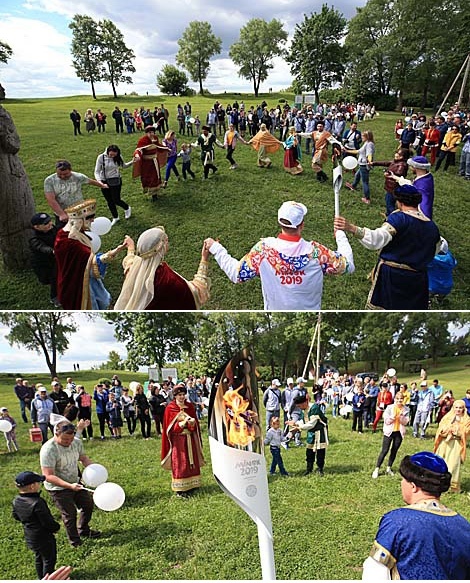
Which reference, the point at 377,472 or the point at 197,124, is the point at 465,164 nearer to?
the point at 197,124

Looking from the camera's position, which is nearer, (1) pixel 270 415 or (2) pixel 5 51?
(1) pixel 270 415

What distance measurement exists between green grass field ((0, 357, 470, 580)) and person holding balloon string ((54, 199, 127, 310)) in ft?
3.53

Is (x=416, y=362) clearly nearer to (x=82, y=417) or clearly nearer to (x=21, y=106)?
(x=82, y=417)

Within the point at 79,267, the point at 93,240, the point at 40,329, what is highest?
the point at 93,240

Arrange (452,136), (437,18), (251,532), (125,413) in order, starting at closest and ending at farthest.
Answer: (251,532)
(125,413)
(437,18)
(452,136)

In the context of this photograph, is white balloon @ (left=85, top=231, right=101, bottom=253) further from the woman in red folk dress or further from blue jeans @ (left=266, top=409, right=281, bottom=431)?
blue jeans @ (left=266, top=409, right=281, bottom=431)

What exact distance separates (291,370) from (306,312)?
157cm

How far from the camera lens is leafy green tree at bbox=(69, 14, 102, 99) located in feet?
23.4

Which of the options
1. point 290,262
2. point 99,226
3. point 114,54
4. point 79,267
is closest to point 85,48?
point 114,54

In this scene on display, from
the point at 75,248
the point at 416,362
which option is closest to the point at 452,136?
the point at 416,362

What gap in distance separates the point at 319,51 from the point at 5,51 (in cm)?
575

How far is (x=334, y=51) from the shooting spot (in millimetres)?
9344

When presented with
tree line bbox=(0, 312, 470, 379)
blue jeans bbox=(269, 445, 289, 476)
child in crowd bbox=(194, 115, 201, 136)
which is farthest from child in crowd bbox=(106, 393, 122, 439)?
child in crowd bbox=(194, 115, 201, 136)

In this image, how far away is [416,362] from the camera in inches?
212
